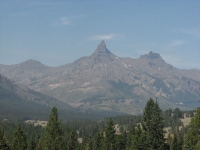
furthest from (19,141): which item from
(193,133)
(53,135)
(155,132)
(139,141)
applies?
(193,133)

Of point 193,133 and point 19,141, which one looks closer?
point 193,133

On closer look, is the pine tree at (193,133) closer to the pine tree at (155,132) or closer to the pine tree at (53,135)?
the pine tree at (155,132)

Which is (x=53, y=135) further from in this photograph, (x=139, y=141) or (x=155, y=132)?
(x=155, y=132)

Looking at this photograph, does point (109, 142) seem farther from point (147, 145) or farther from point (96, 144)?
point (96, 144)

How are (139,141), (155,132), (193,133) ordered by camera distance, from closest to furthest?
(193,133)
(155,132)
(139,141)

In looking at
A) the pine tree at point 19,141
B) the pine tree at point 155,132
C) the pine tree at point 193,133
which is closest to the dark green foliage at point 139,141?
the pine tree at point 155,132

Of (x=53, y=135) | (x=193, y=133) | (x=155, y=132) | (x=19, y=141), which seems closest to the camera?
(x=193, y=133)

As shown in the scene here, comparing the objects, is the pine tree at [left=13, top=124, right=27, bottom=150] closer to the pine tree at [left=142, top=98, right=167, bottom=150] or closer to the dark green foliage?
the dark green foliage

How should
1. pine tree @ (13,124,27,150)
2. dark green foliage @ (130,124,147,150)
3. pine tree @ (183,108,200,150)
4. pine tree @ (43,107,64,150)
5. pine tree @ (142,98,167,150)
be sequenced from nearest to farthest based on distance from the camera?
pine tree @ (183,108,200,150) → pine tree @ (142,98,167,150) → dark green foliage @ (130,124,147,150) → pine tree @ (43,107,64,150) → pine tree @ (13,124,27,150)

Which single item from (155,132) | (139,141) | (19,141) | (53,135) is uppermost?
(155,132)

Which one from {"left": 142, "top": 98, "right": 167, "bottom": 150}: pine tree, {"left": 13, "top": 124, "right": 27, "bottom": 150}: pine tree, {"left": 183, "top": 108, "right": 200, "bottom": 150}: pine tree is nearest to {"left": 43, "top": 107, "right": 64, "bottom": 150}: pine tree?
{"left": 13, "top": 124, "right": 27, "bottom": 150}: pine tree

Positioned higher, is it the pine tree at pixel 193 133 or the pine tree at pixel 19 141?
the pine tree at pixel 193 133

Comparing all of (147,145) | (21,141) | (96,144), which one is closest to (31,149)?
(96,144)

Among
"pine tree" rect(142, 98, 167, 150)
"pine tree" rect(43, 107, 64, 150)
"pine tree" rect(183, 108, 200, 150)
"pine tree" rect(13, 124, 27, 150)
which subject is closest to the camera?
"pine tree" rect(183, 108, 200, 150)
